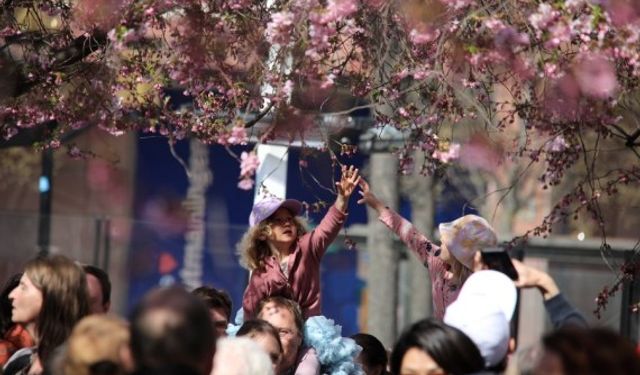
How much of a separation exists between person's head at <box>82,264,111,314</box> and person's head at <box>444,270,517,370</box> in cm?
191

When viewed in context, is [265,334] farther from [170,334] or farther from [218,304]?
[170,334]

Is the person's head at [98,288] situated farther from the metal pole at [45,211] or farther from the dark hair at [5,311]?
the metal pole at [45,211]

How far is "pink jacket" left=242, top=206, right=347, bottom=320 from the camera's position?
23.0ft

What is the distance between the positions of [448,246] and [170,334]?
8.50 ft

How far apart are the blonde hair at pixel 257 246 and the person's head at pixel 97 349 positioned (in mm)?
2672

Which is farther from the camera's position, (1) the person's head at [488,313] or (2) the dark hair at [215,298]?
(2) the dark hair at [215,298]

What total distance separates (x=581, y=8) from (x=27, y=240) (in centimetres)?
1140

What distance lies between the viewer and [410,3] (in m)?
6.87

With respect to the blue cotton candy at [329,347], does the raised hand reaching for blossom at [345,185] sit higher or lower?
higher

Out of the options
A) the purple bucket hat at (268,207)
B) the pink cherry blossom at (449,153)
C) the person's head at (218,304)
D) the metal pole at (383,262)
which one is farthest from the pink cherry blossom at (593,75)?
the metal pole at (383,262)

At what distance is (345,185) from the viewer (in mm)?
6941

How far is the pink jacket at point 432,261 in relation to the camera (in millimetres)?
6812

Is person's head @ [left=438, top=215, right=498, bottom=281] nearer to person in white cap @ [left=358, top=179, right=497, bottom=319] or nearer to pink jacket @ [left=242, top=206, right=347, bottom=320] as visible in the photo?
person in white cap @ [left=358, top=179, right=497, bottom=319]

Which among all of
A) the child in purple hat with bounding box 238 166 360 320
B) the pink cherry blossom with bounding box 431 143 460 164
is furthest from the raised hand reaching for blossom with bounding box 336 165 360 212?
the pink cherry blossom with bounding box 431 143 460 164
